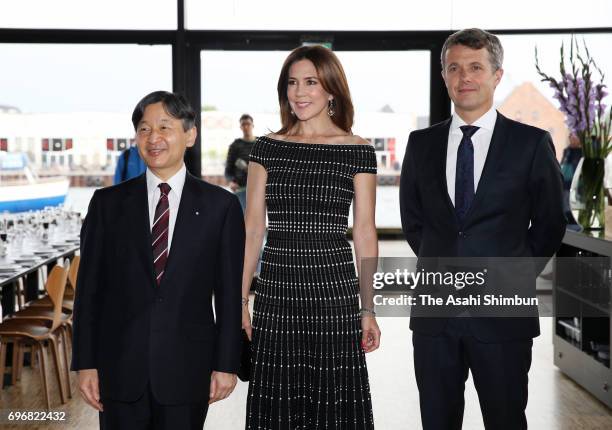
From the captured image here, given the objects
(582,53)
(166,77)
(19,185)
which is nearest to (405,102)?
(582,53)

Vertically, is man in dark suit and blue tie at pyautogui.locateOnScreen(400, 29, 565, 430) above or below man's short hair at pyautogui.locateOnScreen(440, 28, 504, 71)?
below

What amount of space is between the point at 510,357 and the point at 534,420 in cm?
233

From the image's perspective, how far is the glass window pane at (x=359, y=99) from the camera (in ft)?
31.5

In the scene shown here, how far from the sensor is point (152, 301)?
2.58 metres

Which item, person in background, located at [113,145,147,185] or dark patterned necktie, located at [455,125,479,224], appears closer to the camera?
dark patterned necktie, located at [455,125,479,224]

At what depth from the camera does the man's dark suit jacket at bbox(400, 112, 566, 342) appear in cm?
295

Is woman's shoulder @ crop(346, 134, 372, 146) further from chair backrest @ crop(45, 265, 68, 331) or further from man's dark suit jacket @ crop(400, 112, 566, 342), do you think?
chair backrest @ crop(45, 265, 68, 331)

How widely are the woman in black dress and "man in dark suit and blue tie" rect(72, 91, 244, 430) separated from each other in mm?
342

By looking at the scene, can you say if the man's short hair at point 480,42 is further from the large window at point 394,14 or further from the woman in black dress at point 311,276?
the large window at point 394,14

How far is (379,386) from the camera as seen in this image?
19.6ft

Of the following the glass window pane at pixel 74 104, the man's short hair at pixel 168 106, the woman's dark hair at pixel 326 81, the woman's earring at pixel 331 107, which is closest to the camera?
the man's short hair at pixel 168 106

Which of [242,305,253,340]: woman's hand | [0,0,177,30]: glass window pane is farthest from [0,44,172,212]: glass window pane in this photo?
[242,305,253,340]: woman's hand

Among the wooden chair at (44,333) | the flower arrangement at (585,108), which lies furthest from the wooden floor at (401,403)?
the flower arrangement at (585,108)

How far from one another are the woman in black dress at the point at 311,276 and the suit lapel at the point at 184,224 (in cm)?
45
